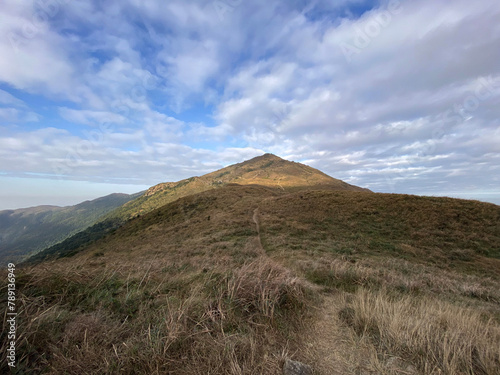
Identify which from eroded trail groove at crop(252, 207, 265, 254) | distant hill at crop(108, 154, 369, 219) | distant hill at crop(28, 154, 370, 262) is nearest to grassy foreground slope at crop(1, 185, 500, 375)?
eroded trail groove at crop(252, 207, 265, 254)

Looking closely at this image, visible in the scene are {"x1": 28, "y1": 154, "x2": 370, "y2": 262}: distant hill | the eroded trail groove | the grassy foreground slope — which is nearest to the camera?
the grassy foreground slope

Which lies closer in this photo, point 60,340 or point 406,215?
point 60,340

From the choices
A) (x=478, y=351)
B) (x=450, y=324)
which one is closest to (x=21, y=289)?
(x=478, y=351)

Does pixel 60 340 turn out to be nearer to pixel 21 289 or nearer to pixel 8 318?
pixel 8 318

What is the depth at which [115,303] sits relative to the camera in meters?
3.97

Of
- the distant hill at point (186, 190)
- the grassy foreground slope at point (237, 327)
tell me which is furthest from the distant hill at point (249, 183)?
the grassy foreground slope at point (237, 327)

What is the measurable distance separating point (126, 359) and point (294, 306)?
3056 mm

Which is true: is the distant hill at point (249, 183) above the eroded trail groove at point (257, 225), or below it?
above

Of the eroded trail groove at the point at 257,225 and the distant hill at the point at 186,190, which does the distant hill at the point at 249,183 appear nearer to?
the distant hill at the point at 186,190

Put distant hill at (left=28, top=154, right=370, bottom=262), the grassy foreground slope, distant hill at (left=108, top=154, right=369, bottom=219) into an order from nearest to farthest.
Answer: the grassy foreground slope → distant hill at (left=28, top=154, right=370, bottom=262) → distant hill at (left=108, top=154, right=369, bottom=219)

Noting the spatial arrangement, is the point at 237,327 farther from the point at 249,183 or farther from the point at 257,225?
the point at 249,183

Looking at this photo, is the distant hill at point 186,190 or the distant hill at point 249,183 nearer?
the distant hill at point 186,190

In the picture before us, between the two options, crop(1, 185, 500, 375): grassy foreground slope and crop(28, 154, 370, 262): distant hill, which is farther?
crop(28, 154, 370, 262): distant hill

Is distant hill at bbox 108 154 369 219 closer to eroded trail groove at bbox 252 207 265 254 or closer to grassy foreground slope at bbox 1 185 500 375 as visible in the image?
eroded trail groove at bbox 252 207 265 254
